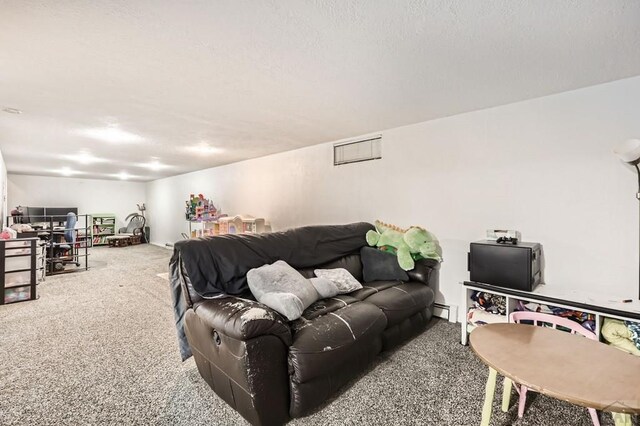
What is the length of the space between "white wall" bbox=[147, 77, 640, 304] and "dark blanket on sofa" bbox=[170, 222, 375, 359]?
1.25 meters

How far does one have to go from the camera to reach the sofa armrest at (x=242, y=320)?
4.87 ft

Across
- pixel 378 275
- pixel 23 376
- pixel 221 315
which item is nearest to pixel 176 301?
pixel 221 315

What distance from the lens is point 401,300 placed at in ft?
8.10

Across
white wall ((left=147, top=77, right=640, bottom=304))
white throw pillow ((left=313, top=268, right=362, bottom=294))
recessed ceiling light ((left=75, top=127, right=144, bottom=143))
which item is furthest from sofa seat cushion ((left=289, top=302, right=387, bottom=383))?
recessed ceiling light ((left=75, top=127, right=144, bottom=143))

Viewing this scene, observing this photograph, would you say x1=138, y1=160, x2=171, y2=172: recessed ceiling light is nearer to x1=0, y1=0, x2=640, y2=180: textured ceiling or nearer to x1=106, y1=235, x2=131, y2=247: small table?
x1=0, y1=0, x2=640, y2=180: textured ceiling

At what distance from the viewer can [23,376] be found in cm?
208

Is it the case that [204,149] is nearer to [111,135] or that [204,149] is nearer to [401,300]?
[111,135]

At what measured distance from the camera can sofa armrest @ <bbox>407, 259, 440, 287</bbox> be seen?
2958 millimetres

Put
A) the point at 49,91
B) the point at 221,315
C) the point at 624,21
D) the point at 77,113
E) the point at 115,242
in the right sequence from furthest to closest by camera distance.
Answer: the point at 115,242 → the point at 77,113 → the point at 49,91 → the point at 221,315 → the point at 624,21

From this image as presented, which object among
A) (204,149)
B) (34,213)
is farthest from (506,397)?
(34,213)

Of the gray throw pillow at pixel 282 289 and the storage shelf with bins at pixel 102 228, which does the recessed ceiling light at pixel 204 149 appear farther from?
the storage shelf with bins at pixel 102 228

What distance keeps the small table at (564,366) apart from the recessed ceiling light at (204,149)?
436cm

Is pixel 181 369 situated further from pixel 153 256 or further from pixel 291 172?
pixel 153 256

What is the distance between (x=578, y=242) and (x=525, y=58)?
158 cm
